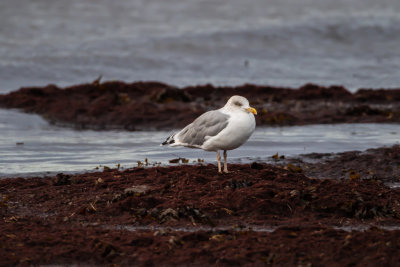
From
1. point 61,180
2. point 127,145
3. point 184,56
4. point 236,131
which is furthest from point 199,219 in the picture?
point 184,56

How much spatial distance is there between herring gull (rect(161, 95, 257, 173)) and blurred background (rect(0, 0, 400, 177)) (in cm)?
242

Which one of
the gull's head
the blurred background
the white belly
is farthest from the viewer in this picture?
the blurred background

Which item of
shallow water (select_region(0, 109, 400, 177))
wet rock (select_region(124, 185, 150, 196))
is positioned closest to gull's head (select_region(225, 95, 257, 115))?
Answer: wet rock (select_region(124, 185, 150, 196))

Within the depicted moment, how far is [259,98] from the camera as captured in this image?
17.0 m


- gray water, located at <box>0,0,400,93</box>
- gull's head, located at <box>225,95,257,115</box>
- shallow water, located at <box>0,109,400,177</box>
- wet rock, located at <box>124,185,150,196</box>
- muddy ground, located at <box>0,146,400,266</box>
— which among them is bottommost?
muddy ground, located at <box>0,146,400,266</box>

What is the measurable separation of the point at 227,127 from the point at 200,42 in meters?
24.6

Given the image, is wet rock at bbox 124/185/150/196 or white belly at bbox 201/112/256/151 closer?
wet rock at bbox 124/185/150/196

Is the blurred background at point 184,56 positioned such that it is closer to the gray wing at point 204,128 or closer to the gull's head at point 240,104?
the gray wing at point 204,128

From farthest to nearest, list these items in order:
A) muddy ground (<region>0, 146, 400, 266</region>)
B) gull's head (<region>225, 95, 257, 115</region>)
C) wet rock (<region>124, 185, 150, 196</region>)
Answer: gull's head (<region>225, 95, 257, 115</region>) < wet rock (<region>124, 185, 150, 196</region>) < muddy ground (<region>0, 146, 400, 266</region>)

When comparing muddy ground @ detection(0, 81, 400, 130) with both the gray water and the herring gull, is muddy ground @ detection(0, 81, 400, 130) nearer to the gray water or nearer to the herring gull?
the gray water

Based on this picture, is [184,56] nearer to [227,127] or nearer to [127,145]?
[127,145]

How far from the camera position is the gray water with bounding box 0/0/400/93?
82.1 feet

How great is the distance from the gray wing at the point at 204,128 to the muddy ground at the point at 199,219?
1.22ft

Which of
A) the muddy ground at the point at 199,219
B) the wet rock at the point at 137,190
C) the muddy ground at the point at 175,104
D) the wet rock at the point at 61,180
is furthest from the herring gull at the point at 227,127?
the muddy ground at the point at 175,104
